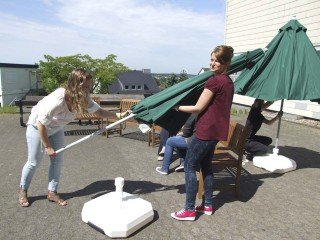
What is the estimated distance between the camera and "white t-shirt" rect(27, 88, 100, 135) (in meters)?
3.56

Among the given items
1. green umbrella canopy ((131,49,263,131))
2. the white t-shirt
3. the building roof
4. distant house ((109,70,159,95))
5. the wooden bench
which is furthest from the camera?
distant house ((109,70,159,95))

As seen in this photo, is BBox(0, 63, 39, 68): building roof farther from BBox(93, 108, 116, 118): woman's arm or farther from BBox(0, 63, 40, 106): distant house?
BBox(93, 108, 116, 118): woman's arm

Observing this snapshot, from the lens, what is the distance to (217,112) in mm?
3482

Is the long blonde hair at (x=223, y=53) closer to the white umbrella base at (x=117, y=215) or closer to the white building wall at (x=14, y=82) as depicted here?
the white umbrella base at (x=117, y=215)

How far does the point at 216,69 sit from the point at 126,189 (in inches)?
91.4

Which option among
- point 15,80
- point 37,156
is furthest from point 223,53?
point 15,80

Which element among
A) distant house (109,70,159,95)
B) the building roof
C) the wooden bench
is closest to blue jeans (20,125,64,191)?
the wooden bench

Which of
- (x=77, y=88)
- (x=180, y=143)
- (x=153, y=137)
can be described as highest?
(x=77, y=88)

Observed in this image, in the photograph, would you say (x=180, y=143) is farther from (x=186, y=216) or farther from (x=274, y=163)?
(x=274, y=163)

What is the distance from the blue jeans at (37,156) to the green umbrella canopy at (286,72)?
3.26 meters

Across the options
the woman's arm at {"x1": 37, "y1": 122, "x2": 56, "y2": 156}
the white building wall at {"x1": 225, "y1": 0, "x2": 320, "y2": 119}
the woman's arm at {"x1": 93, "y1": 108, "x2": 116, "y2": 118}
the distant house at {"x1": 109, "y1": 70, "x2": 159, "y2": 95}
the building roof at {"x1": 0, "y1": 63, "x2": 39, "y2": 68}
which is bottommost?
the distant house at {"x1": 109, "y1": 70, "x2": 159, "y2": 95}

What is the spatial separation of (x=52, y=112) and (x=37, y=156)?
2.26 ft

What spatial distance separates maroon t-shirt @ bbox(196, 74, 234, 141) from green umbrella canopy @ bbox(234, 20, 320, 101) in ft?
6.66

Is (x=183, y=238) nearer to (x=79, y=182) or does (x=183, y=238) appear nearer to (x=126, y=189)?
(x=126, y=189)
